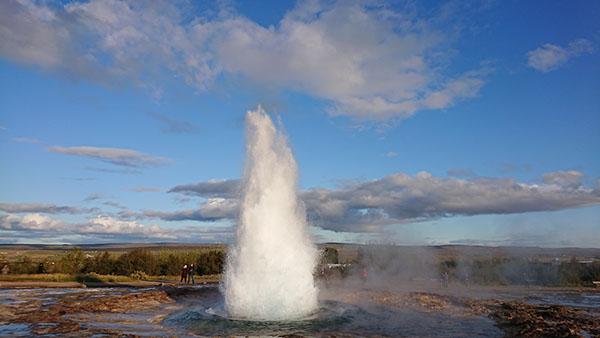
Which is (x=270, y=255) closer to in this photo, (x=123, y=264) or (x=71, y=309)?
(x=71, y=309)

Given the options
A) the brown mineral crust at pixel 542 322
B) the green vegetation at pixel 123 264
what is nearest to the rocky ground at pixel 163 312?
the brown mineral crust at pixel 542 322

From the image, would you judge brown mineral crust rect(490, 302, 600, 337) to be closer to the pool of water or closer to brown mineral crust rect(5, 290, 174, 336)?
the pool of water

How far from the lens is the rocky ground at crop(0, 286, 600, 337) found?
48.2 ft

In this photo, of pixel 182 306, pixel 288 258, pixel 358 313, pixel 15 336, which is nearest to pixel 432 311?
pixel 358 313

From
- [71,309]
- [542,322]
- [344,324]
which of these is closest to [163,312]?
[71,309]

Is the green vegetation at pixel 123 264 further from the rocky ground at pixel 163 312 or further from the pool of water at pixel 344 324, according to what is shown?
the pool of water at pixel 344 324

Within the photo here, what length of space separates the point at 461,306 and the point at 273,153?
9.94 meters

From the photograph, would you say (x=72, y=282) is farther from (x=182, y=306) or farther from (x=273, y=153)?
(x=273, y=153)

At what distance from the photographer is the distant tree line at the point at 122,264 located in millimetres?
38656

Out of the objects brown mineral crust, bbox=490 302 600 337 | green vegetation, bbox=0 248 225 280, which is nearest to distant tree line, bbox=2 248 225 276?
green vegetation, bbox=0 248 225 280

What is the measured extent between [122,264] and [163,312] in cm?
2394

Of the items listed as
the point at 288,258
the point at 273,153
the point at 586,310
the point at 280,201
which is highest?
the point at 273,153

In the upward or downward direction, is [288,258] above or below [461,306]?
above

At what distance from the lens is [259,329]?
1477 centimetres
